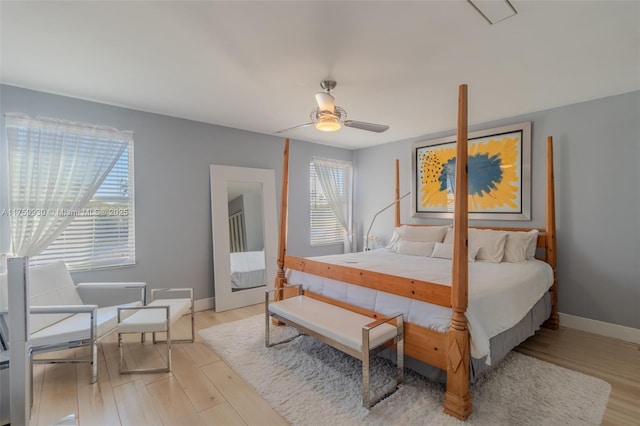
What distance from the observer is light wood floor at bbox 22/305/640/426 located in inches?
74.0

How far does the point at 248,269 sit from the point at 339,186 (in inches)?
88.0

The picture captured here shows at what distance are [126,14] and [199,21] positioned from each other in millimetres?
413

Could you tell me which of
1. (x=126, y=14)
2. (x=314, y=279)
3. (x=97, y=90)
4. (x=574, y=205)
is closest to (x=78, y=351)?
(x=314, y=279)

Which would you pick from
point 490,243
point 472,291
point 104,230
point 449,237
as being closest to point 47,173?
point 104,230

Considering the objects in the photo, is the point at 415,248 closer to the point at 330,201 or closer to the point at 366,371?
the point at 330,201

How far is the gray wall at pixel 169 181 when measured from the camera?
316cm

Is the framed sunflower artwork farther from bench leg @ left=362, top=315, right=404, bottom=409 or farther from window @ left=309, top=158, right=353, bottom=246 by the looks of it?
bench leg @ left=362, top=315, right=404, bottom=409

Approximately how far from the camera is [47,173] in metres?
2.82

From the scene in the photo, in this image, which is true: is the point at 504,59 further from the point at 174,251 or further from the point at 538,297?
the point at 174,251

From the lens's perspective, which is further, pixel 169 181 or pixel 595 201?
pixel 169 181

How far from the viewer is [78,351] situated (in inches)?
107

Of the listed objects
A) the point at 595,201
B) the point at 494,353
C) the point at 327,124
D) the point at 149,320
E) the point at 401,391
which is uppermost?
the point at 327,124

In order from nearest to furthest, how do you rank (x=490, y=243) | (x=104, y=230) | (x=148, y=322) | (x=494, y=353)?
(x=494, y=353) < (x=148, y=322) < (x=104, y=230) < (x=490, y=243)

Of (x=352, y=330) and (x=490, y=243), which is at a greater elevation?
(x=490, y=243)
